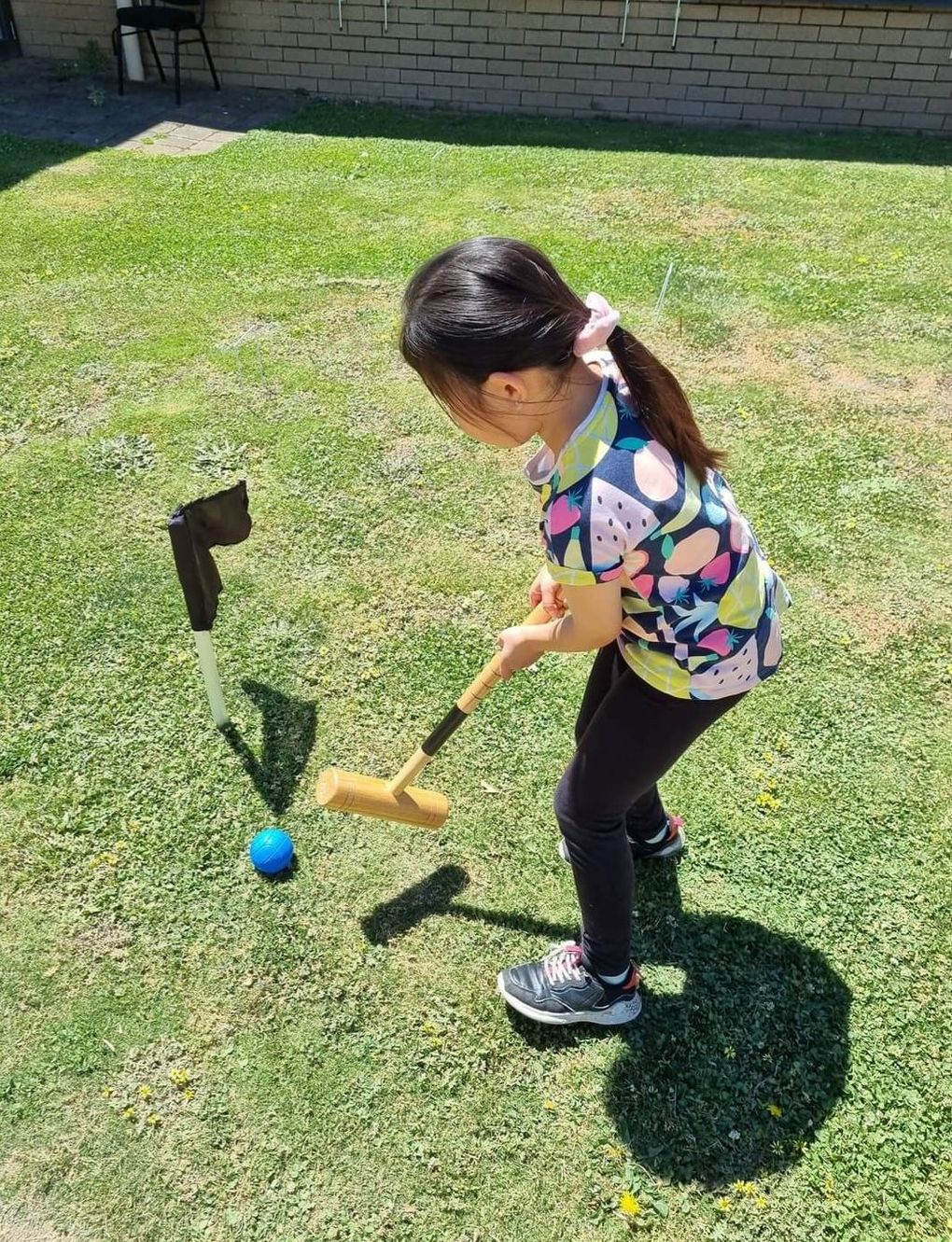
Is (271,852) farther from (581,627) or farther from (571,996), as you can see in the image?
(581,627)

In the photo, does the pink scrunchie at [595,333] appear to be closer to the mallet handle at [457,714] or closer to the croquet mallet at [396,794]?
the mallet handle at [457,714]

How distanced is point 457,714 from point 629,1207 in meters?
1.17

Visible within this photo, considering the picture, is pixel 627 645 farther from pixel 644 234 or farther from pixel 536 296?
pixel 644 234

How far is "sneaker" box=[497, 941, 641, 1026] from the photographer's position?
7.78ft

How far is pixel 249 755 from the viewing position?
3088mm

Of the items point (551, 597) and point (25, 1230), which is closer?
point (25, 1230)

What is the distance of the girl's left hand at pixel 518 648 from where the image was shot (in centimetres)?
204

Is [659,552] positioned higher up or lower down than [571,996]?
higher up

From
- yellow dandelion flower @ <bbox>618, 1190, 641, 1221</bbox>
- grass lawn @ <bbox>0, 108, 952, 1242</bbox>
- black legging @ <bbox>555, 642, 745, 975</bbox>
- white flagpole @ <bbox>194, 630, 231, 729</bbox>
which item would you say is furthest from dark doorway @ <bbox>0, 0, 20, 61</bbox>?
yellow dandelion flower @ <bbox>618, 1190, 641, 1221</bbox>

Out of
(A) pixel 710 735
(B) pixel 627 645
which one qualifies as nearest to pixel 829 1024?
(A) pixel 710 735

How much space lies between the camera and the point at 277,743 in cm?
314

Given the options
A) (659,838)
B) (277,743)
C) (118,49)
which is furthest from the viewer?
(118,49)

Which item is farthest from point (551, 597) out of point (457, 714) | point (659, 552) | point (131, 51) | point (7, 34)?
point (7, 34)

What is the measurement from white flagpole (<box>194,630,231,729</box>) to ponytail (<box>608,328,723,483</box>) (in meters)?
1.65
